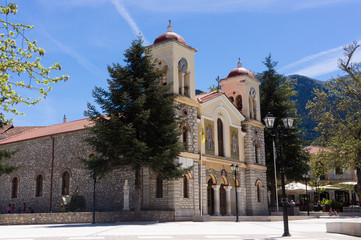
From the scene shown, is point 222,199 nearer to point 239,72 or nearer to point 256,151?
point 256,151

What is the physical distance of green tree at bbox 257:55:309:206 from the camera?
1623 inches

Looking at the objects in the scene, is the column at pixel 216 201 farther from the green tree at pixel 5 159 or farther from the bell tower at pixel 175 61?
the green tree at pixel 5 159

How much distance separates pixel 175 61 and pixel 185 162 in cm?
735

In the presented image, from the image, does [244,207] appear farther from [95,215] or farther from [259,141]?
[95,215]

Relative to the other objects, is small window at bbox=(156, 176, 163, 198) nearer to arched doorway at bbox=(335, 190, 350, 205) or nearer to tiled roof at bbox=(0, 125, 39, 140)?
tiled roof at bbox=(0, 125, 39, 140)

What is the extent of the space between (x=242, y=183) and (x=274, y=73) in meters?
15.0

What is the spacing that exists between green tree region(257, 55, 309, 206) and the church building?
14.7ft

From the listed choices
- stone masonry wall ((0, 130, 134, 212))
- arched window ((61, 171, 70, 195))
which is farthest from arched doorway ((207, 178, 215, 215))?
arched window ((61, 171, 70, 195))

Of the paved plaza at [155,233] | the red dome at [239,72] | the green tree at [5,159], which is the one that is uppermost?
the red dome at [239,72]

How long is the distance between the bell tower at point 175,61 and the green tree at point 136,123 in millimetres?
2773

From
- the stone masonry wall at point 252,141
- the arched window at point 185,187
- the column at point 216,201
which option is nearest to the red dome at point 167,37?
the arched window at point 185,187

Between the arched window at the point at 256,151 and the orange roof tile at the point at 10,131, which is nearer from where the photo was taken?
the arched window at the point at 256,151

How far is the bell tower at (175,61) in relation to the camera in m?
29.2

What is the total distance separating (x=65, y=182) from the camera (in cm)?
3309
